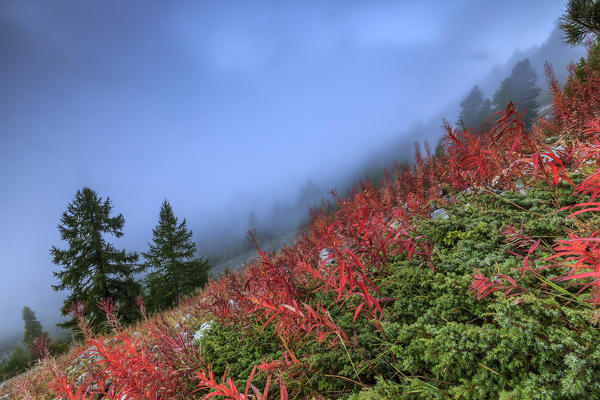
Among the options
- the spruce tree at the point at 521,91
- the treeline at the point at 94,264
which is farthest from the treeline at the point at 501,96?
the treeline at the point at 94,264

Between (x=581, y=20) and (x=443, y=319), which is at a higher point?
(x=581, y=20)

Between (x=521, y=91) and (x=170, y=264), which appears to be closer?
(x=170, y=264)

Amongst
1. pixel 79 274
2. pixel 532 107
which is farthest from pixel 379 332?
pixel 532 107

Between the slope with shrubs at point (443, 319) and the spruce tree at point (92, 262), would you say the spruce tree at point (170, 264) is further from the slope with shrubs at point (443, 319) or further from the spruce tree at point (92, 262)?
the slope with shrubs at point (443, 319)

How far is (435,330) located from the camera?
1280 mm

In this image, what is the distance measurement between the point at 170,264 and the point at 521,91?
187 feet

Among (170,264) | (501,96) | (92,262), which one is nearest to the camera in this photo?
(92,262)

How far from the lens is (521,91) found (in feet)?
127

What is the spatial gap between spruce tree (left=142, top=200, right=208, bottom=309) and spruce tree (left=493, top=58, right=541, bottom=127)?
38492 millimetres

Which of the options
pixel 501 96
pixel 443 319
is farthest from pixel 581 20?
pixel 501 96

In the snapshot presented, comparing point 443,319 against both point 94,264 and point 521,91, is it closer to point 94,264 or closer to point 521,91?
point 94,264

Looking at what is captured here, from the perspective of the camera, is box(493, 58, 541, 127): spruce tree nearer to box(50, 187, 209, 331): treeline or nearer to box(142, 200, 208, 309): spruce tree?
box(142, 200, 208, 309): spruce tree

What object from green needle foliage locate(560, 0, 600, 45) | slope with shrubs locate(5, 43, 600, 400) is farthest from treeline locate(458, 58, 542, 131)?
slope with shrubs locate(5, 43, 600, 400)

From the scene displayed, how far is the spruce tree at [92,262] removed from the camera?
592 inches
